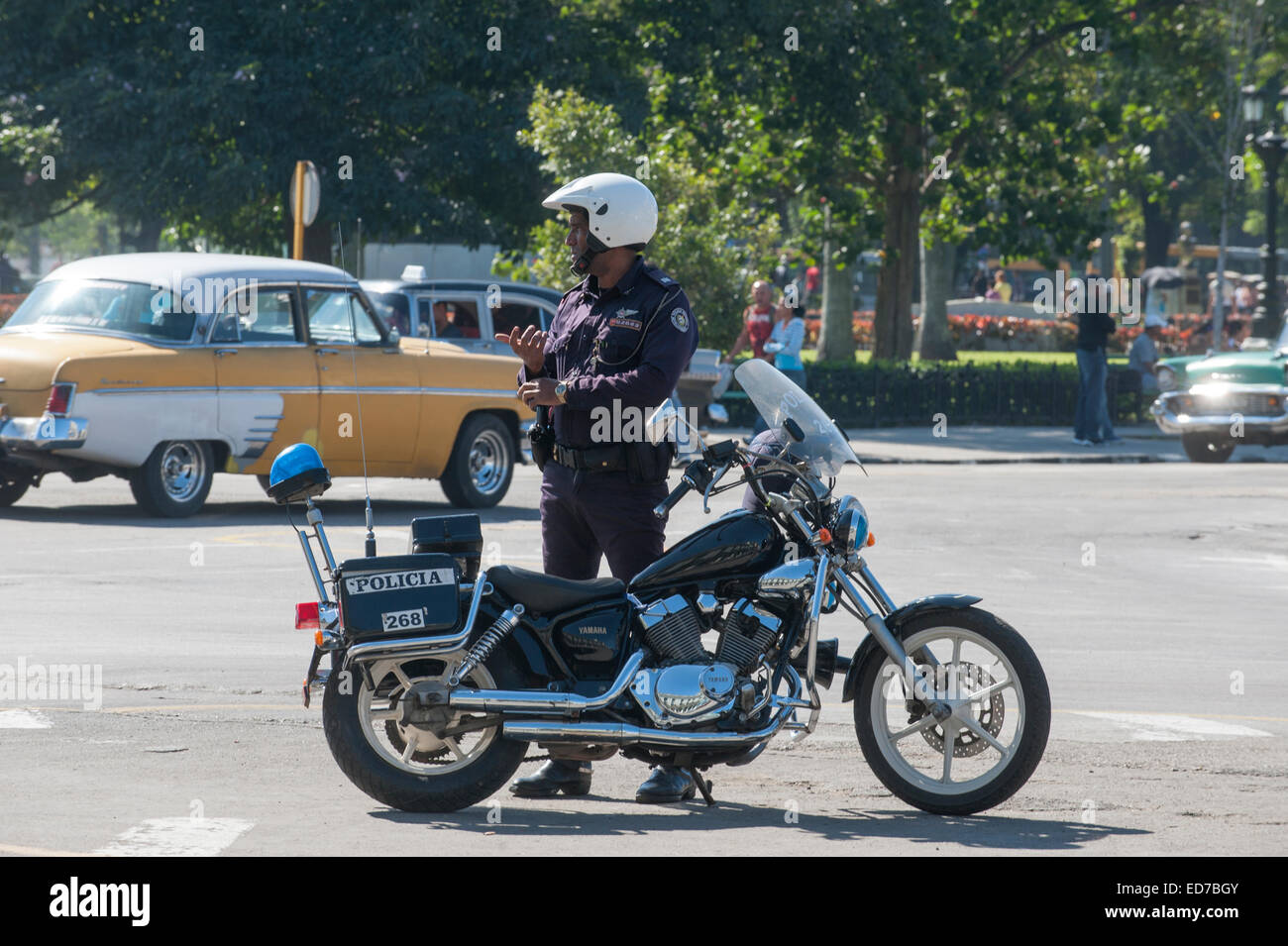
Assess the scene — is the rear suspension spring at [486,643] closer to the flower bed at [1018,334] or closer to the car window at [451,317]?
the car window at [451,317]

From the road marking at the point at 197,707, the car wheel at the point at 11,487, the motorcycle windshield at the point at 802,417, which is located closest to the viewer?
the motorcycle windshield at the point at 802,417

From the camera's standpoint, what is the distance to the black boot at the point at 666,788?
6262 mm

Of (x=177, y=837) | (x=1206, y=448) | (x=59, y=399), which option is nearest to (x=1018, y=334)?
(x=1206, y=448)

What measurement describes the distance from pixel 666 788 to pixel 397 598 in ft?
3.56

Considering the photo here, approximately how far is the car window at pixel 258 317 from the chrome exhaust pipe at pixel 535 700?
30.2 ft

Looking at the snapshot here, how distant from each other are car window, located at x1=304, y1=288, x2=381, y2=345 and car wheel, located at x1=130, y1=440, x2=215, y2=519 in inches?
52.3

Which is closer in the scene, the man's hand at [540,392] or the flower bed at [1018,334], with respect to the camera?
the man's hand at [540,392]

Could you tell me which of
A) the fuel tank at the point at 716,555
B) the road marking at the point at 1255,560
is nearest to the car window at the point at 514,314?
the road marking at the point at 1255,560

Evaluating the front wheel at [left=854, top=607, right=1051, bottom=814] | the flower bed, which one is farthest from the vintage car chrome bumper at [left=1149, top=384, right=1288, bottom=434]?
the flower bed

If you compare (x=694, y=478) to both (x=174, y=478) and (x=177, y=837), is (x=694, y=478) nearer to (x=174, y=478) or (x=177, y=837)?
(x=177, y=837)

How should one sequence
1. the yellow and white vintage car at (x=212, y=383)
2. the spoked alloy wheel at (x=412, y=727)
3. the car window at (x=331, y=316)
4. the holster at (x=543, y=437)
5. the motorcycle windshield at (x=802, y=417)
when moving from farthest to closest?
the car window at (x=331, y=316) < the yellow and white vintage car at (x=212, y=383) < the holster at (x=543, y=437) < the motorcycle windshield at (x=802, y=417) < the spoked alloy wheel at (x=412, y=727)

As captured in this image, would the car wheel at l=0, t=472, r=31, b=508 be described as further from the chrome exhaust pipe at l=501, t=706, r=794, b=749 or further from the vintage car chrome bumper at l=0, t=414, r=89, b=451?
the chrome exhaust pipe at l=501, t=706, r=794, b=749

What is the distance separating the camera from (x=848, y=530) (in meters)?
6.08

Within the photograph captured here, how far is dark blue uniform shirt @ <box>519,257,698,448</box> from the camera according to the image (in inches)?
→ 247
